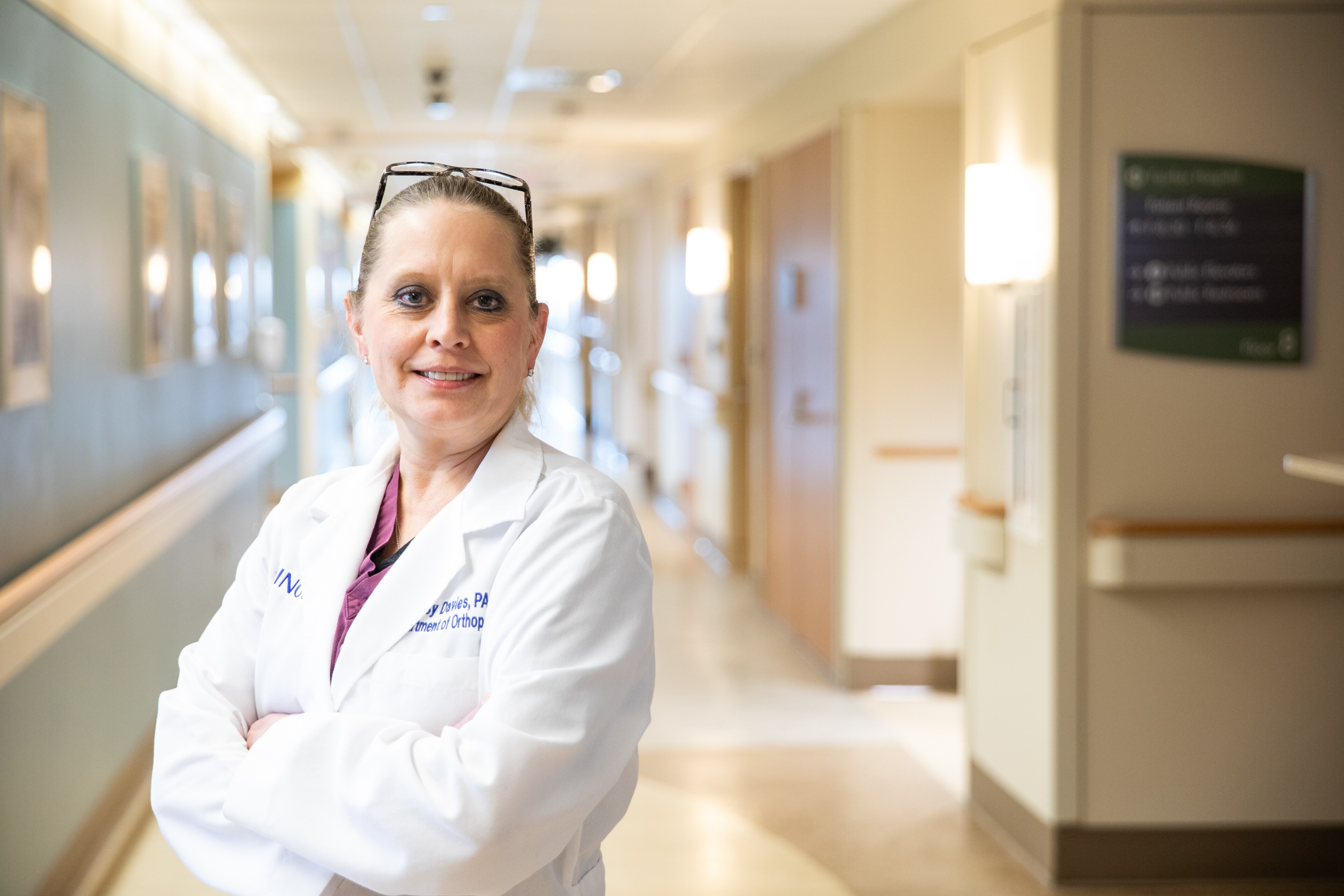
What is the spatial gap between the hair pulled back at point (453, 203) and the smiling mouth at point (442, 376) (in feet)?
0.43

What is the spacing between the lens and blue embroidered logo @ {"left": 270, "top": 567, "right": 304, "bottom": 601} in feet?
5.42

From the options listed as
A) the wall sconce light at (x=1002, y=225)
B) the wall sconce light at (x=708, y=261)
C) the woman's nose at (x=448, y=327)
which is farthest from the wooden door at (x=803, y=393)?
the woman's nose at (x=448, y=327)

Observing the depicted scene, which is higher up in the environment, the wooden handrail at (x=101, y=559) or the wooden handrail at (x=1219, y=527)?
the wooden handrail at (x=1219, y=527)

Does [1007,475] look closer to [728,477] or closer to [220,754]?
[220,754]

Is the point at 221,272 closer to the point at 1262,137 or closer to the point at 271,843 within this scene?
the point at 1262,137

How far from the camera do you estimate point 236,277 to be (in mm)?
7652

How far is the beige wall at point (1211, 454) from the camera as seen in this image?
376cm

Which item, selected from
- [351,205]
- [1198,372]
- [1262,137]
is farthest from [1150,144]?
[351,205]

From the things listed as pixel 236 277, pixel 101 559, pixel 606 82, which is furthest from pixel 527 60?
pixel 101 559

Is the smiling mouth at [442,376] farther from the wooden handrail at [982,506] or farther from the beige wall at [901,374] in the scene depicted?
the beige wall at [901,374]

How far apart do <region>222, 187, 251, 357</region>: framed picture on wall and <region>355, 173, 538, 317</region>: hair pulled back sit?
5.93 metres

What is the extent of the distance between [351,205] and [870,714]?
13.3 metres

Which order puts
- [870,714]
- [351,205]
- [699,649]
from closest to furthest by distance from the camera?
[870,714], [699,649], [351,205]

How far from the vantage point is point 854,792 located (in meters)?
4.71
